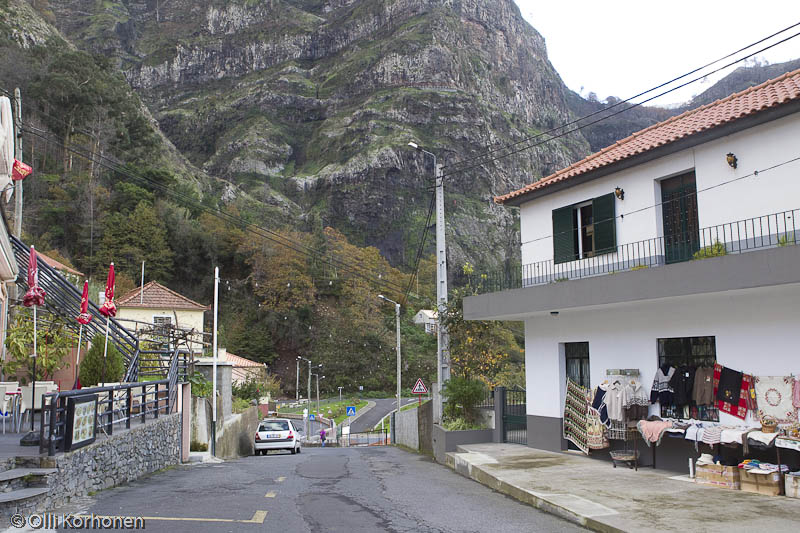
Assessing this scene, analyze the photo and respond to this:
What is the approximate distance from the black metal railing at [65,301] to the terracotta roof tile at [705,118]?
10.8m

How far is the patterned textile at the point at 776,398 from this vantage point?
966cm

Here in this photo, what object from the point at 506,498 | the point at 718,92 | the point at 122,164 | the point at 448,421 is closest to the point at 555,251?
the point at 448,421

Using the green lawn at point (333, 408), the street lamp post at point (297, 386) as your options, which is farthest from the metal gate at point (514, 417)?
the street lamp post at point (297, 386)

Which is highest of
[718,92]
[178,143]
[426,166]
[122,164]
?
[718,92]

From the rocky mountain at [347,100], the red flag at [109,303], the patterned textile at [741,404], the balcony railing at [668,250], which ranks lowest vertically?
the patterned textile at [741,404]

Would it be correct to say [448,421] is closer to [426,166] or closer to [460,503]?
[460,503]

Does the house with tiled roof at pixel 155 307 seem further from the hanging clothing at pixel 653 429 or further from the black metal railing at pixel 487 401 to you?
the hanging clothing at pixel 653 429

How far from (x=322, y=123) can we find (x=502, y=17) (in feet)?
176

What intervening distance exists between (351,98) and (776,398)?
108 meters

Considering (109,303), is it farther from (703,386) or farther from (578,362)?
(703,386)

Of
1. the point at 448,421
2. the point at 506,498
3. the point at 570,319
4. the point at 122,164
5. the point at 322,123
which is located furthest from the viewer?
the point at 322,123

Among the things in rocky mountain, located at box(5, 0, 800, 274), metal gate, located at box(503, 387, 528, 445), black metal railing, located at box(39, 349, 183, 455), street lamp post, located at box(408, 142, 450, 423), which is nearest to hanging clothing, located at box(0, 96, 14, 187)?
black metal railing, located at box(39, 349, 183, 455)

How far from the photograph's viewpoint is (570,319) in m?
14.7

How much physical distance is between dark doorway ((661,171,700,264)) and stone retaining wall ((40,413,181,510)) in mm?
11189
